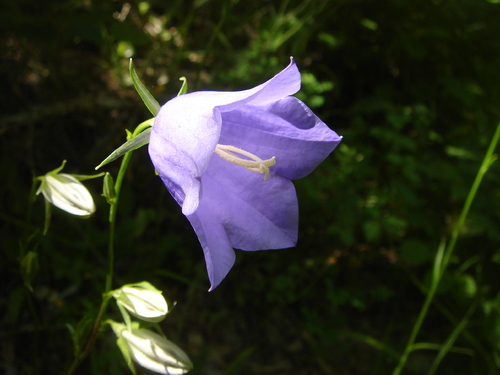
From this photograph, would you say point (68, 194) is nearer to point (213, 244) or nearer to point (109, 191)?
point (109, 191)

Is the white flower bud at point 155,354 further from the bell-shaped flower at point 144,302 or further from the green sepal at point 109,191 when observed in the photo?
the green sepal at point 109,191

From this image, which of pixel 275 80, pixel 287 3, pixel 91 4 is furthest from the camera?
pixel 287 3

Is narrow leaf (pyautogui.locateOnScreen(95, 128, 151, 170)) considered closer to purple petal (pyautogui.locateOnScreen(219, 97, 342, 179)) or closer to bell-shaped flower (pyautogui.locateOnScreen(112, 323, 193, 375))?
purple petal (pyautogui.locateOnScreen(219, 97, 342, 179))

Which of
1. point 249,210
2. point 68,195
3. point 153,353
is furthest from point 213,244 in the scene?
point 68,195

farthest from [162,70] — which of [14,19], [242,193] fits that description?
[242,193]

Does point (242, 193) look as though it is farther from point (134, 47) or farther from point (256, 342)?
point (134, 47)

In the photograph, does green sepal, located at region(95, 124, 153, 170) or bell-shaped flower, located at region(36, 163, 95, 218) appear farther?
bell-shaped flower, located at region(36, 163, 95, 218)

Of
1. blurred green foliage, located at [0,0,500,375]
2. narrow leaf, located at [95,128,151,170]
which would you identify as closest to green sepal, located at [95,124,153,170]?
narrow leaf, located at [95,128,151,170]
